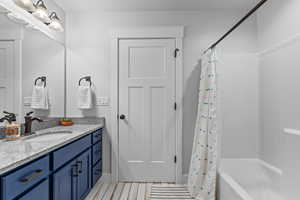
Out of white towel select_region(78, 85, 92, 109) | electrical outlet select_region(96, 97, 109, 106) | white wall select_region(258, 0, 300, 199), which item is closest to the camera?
white wall select_region(258, 0, 300, 199)

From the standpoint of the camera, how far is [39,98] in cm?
251

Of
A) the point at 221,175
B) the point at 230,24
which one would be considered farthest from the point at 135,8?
the point at 221,175

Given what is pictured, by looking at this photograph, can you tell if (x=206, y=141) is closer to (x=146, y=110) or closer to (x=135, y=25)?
(x=146, y=110)

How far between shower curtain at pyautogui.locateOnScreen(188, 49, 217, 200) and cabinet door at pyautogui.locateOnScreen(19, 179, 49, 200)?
1659 mm

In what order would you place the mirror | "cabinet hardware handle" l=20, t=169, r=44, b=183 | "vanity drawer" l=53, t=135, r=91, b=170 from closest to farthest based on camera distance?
"cabinet hardware handle" l=20, t=169, r=44, b=183
"vanity drawer" l=53, t=135, r=91, b=170
the mirror

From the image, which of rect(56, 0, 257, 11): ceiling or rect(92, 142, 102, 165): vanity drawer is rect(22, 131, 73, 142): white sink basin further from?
rect(56, 0, 257, 11): ceiling

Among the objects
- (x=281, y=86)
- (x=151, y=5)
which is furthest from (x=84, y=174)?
(x=281, y=86)

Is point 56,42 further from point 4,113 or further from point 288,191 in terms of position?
point 288,191

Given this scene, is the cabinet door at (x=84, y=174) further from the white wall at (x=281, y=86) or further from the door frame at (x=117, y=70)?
the white wall at (x=281, y=86)

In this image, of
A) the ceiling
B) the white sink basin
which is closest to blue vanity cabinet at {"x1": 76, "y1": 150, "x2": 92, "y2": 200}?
the white sink basin

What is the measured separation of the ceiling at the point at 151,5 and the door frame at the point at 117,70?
273 millimetres

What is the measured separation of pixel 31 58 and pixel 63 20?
3.39ft

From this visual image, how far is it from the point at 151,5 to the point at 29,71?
1.74 metres

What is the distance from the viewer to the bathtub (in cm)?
243
